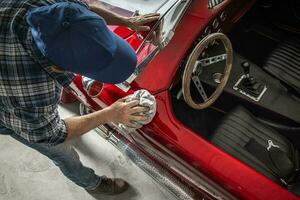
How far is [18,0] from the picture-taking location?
1.29 meters

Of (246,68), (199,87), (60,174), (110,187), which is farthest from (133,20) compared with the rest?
(60,174)

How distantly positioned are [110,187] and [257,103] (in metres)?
1.04

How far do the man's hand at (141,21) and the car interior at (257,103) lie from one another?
26cm

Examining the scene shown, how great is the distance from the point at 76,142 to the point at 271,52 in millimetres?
1422

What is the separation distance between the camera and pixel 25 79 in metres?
1.18

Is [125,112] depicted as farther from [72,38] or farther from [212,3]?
[212,3]

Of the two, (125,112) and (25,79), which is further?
(125,112)

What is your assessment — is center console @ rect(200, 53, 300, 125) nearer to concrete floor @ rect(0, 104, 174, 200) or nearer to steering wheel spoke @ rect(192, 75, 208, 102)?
steering wheel spoke @ rect(192, 75, 208, 102)

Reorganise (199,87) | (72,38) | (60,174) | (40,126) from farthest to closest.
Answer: (60,174) < (199,87) < (40,126) < (72,38)

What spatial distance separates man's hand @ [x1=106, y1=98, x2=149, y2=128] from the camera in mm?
1426

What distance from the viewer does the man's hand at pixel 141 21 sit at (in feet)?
5.51

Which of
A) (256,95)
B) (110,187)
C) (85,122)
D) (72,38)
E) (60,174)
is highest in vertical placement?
(72,38)

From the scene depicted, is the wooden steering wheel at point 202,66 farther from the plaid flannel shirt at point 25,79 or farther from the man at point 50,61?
the plaid flannel shirt at point 25,79

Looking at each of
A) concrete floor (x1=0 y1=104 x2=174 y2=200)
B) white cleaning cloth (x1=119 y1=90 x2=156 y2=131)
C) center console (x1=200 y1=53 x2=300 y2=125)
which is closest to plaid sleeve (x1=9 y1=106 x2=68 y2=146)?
white cleaning cloth (x1=119 y1=90 x2=156 y2=131)
